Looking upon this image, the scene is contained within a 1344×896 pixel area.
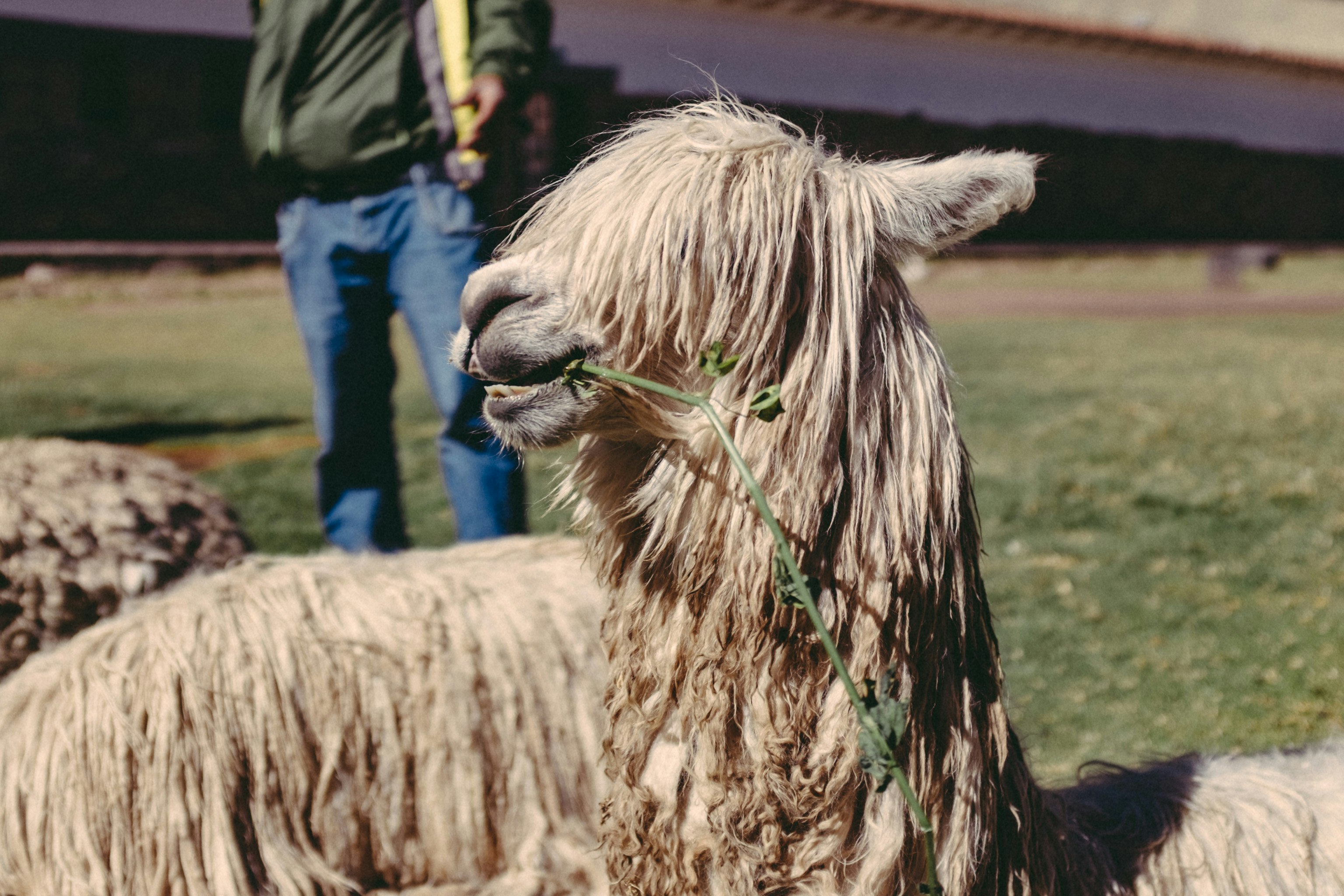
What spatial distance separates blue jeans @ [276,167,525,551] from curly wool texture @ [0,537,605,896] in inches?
23.3

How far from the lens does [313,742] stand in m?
2.12

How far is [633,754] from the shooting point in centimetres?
152

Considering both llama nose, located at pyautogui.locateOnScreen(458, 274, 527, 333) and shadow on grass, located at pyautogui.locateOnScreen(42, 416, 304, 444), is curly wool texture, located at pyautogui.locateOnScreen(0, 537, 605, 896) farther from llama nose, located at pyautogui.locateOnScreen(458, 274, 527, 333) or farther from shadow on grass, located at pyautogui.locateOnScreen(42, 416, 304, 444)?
shadow on grass, located at pyautogui.locateOnScreen(42, 416, 304, 444)

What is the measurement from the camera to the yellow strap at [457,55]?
9.68ft

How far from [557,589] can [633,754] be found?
3.17ft

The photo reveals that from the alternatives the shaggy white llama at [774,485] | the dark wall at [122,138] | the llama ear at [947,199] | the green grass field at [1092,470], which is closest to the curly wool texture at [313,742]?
the green grass field at [1092,470]

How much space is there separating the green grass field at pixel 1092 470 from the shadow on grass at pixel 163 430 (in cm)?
2

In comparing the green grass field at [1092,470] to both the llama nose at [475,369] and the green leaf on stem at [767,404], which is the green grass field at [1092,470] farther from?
the green leaf on stem at [767,404]

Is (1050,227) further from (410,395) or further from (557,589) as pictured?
(557,589)

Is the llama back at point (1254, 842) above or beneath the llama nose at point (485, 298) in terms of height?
beneath

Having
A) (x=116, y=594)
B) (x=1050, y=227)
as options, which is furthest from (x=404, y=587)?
(x=1050, y=227)

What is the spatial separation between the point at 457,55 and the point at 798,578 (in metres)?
2.02

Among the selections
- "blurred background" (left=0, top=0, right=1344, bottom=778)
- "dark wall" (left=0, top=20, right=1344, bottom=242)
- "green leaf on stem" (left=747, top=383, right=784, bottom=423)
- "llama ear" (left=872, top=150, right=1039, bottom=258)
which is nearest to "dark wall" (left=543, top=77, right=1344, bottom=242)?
"blurred background" (left=0, top=0, right=1344, bottom=778)

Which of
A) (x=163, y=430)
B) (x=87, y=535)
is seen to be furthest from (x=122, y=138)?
(x=87, y=535)
